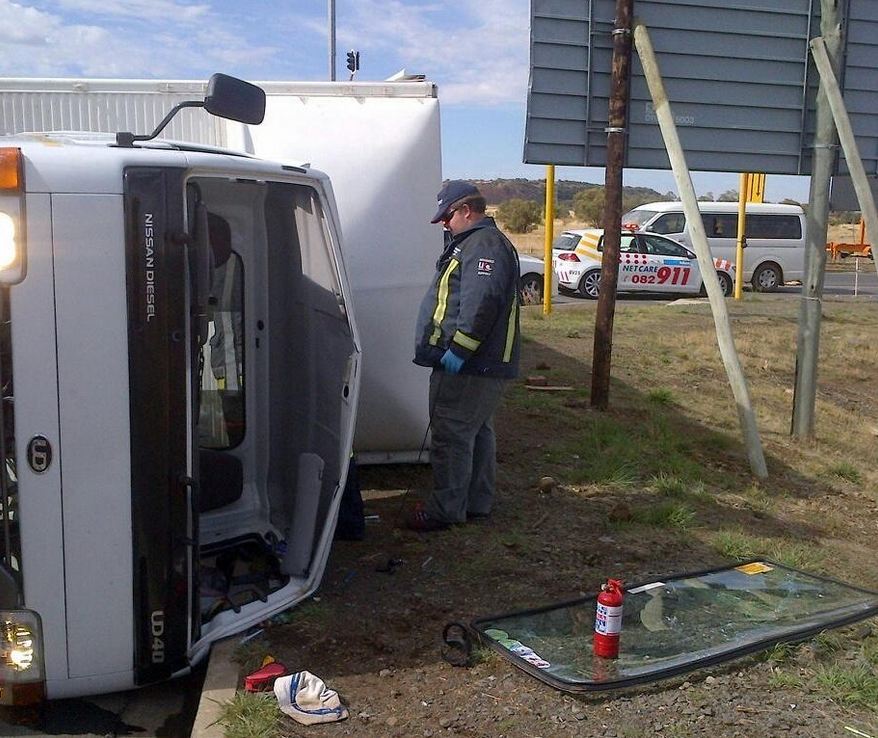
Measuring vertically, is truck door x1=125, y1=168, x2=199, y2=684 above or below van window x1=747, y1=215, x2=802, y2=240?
below

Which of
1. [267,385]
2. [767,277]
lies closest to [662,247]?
[767,277]

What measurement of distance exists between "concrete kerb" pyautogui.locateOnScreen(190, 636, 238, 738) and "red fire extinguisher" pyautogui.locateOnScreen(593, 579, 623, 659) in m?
1.45

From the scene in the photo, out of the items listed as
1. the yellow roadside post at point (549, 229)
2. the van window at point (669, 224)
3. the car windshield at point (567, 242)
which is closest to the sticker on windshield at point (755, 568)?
the yellow roadside post at point (549, 229)

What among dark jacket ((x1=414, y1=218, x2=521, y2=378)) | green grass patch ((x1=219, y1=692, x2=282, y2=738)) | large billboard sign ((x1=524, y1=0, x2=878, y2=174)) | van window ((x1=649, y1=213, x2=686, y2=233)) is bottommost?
green grass patch ((x1=219, y1=692, x2=282, y2=738))

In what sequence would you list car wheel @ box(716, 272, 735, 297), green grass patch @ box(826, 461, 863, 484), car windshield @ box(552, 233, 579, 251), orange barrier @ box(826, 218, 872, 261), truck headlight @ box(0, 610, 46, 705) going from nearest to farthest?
truck headlight @ box(0, 610, 46, 705) → green grass patch @ box(826, 461, 863, 484) → car windshield @ box(552, 233, 579, 251) → car wheel @ box(716, 272, 735, 297) → orange barrier @ box(826, 218, 872, 261)

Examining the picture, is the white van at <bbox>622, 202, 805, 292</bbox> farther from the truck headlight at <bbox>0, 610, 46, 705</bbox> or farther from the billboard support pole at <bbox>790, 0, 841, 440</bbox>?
the truck headlight at <bbox>0, 610, 46, 705</bbox>

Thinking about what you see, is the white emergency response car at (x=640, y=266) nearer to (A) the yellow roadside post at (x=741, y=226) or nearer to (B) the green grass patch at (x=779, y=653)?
(A) the yellow roadside post at (x=741, y=226)

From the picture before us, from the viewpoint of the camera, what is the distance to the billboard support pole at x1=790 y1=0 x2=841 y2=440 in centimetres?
800

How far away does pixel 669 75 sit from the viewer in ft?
27.2

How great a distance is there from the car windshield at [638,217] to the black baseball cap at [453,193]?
19.0 m

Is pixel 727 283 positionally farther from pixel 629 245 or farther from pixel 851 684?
pixel 851 684

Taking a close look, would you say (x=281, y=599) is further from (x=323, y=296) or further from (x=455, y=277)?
(x=455, y=277)

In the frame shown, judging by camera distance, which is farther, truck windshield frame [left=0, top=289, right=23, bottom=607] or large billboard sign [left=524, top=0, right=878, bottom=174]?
large billboard sign [left=524, top=0, right=878, bottom=174]

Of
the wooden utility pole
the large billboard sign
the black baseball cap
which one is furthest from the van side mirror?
the wooden utility pole
